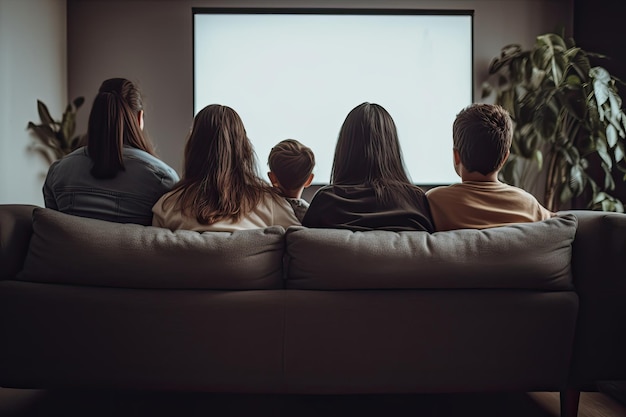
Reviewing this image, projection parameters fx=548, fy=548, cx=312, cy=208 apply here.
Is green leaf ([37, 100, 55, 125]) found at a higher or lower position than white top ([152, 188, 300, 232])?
higher

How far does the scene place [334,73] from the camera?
423cm

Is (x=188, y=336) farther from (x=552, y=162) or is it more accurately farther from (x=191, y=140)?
(x=552, y=162)

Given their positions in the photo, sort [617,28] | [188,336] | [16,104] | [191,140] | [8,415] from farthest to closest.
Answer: [617,28], [16,104], [191,140], [8,415], [188,336]

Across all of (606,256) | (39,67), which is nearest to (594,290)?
(606,256)

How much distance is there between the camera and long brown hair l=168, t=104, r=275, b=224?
1576 mm

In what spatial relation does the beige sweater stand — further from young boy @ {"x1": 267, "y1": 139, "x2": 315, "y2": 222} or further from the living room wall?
the living room wall

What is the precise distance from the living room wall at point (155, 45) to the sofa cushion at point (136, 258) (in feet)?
9.55

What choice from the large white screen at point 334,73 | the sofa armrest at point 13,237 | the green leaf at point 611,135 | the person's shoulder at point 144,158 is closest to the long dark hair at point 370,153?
the person's shoulder at point 144,158

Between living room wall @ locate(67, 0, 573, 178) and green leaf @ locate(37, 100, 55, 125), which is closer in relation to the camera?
green leaf @ locate(37, 100, 55, 125)

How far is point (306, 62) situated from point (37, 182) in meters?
2.12

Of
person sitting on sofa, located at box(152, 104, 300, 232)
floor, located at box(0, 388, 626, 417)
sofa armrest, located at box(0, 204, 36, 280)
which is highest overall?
person sitting on sofa, located at box(152, 104, 300, 232)

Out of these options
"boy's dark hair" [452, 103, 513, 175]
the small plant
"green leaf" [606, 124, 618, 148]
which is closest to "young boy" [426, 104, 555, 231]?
"boy's dark hair" [452, 103, 513, 175]

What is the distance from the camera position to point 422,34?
4.21 metres

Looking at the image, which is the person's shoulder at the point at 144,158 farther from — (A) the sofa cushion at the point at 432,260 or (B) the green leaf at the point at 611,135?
(B) the green leaf at the point at 611,135
